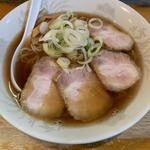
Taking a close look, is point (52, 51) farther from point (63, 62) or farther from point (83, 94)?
point (83, 94)

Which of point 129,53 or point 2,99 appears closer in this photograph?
point 2,99

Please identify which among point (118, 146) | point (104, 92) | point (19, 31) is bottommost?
point (118, 146)

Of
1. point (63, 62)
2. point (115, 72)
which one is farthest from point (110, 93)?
point (63, 62)

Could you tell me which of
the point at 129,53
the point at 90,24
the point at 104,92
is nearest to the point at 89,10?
the point at 90,24

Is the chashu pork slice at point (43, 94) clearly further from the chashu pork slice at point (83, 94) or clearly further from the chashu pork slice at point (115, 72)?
the chashu pork slice at point (115, 72)

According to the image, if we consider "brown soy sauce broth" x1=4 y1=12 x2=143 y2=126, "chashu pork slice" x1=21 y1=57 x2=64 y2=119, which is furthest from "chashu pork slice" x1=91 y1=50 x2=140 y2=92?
"chashu pork slice" x1=21 y1=57 x2=64 y2=119

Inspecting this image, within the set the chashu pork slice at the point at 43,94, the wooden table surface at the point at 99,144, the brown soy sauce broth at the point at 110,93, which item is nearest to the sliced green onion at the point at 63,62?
the chashu pork slice at the point at 43,94

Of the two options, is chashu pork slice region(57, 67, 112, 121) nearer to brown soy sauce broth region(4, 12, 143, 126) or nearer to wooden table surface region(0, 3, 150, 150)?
brown soy sauce broth region(4, 12, 143, 126)

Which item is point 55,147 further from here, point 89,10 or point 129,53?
point 89,10
